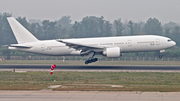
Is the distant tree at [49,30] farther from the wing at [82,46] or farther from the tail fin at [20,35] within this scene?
the wing at [82,46]

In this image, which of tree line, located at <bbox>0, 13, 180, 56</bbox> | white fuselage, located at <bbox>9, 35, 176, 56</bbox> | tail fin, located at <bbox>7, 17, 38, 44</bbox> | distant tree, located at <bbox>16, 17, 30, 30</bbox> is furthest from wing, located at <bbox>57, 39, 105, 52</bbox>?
distant tree, located at <bbox>16, 17, 30, 30</bbox>

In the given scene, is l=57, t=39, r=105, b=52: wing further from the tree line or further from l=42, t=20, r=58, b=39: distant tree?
l=42, t=20, r=58, b=39: distant tree

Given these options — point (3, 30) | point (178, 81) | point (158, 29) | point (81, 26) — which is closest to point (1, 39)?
point (3, 30)

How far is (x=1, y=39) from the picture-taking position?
94.6m
